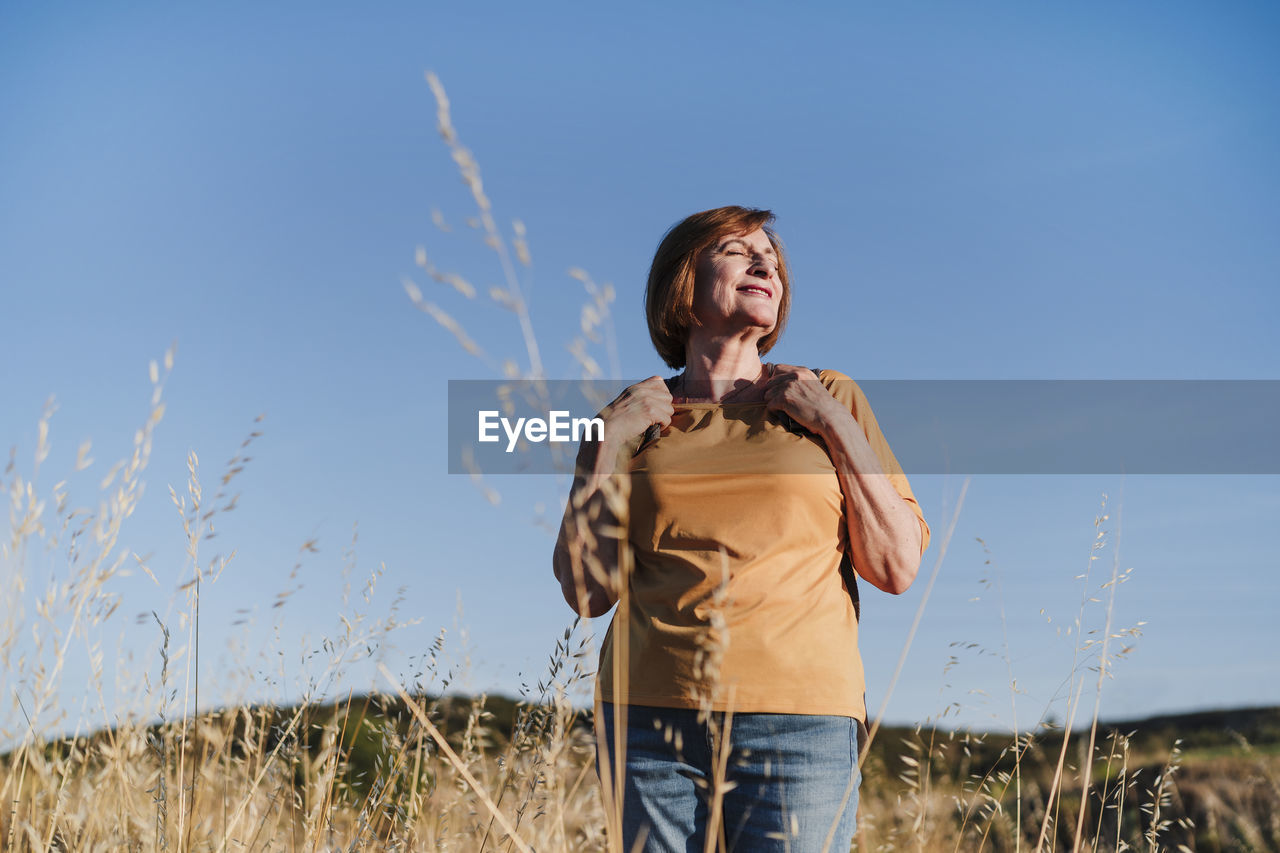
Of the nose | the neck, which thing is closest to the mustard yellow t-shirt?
the neck

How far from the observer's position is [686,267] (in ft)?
7.63

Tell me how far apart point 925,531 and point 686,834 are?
2.74ft

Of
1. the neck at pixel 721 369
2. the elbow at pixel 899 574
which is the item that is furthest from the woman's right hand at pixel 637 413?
the elbow at pixel 899 574

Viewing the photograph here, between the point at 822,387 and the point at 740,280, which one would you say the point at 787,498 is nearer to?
the point at 822,387

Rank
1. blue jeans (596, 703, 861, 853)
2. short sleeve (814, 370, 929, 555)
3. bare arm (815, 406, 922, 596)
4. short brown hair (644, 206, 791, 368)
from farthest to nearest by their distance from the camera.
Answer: short brown hair (644, 206, 791, 368), short sleeve (814, 370, 929, 555), bare arm (815, 406, 922, 596), blue jeans (596, 703, 861, 853)

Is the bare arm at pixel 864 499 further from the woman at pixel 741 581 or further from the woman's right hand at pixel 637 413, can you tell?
the woman's right hand at pixel 637 413

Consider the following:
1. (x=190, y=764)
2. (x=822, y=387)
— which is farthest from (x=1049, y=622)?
(x=190, y=764)

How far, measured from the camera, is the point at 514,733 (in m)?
2.15

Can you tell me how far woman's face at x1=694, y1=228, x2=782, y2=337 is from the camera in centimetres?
221

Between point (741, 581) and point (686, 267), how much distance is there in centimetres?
91

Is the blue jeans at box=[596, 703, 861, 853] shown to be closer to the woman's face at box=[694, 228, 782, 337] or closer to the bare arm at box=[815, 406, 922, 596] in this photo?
the bare arm at box=[815, 406, 922, 596]

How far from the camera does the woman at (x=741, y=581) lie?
1.69 m

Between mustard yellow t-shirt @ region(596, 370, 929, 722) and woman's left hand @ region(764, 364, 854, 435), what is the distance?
1.8 inches

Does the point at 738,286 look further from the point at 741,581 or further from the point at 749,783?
the point at 749,783
